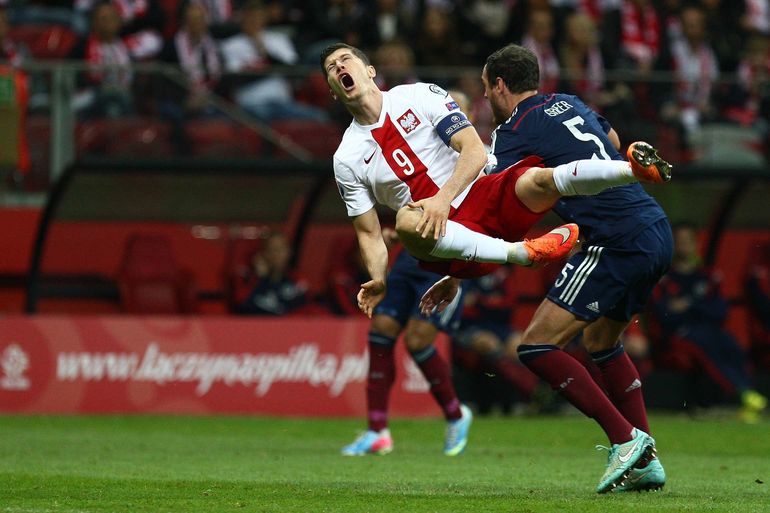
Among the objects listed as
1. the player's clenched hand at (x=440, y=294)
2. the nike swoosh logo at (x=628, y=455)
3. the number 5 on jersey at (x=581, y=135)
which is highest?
the number 5 on jersey at (x=581, y=135)

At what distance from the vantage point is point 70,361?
541 inches

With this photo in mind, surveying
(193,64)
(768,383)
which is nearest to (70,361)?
(193,64)

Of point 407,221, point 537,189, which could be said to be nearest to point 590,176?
point 537,189

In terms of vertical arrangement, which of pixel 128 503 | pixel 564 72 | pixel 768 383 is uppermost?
pixel 128 503

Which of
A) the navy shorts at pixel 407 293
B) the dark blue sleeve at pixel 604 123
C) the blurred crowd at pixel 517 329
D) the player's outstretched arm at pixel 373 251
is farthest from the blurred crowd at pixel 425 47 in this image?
the player's outstretched arm at pixel 373 251

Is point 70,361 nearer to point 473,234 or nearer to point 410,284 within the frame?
point 410,284

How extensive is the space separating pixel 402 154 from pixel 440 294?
77cm

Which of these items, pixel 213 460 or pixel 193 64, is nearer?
pixel 213 460

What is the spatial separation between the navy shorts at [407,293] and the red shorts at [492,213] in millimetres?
2736

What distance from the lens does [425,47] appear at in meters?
16.2

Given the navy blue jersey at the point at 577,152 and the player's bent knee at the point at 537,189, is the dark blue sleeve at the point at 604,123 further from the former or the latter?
the player's bent knee at the point at 537,189

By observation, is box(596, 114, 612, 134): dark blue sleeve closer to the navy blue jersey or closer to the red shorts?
the navy blue jersey

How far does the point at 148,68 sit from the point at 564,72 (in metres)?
4.85

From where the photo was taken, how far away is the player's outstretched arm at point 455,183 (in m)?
6.83
